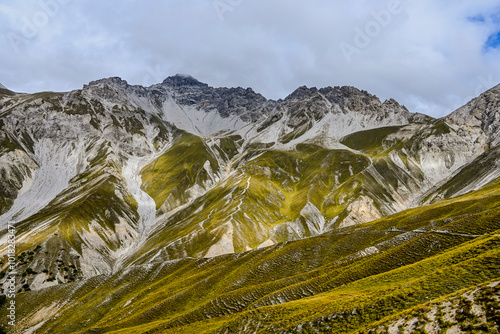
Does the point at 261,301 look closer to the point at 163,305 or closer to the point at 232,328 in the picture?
the point at 232,328

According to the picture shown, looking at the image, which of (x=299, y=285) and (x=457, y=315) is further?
(x=299, y=285)

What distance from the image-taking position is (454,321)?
24609 millimetres

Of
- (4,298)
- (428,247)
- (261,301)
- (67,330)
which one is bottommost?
(428,247)

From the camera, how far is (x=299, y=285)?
60531 mm

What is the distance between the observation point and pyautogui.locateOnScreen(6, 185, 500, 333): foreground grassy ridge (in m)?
37.3

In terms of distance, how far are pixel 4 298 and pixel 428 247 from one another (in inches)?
5755

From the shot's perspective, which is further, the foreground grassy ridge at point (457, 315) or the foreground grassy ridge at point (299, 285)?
the foreground grassy ridge at point (299, 285)

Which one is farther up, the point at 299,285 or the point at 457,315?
the point at 457,315

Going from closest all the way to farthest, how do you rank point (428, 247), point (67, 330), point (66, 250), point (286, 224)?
point (428, 247) < point (67, 330) < point (66, 250) < point (286, 224)

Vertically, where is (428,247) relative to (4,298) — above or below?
below

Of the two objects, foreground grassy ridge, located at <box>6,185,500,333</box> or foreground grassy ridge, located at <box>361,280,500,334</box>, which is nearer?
foreground grassy ridge, located at <box>361,280,500,334</box>

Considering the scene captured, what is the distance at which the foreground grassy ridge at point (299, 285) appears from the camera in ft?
123

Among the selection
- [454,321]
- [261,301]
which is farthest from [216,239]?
[454,321]

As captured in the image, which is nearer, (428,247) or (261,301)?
(261,301)
